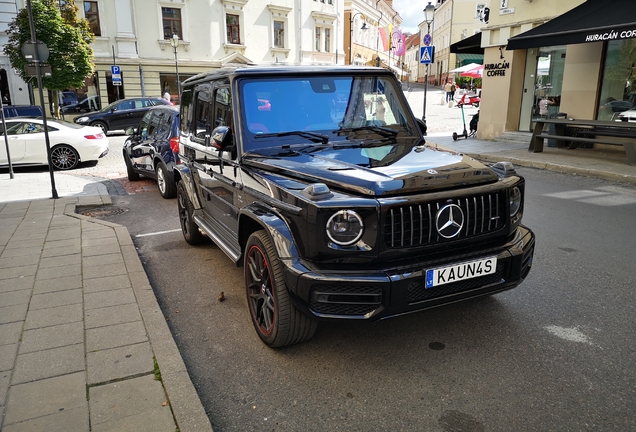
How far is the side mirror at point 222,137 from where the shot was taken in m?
3.86

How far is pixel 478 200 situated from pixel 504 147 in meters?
12.6

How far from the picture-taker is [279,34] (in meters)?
39.2

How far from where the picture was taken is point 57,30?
22594mm

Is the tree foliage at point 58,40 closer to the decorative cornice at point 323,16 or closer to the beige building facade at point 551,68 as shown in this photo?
the beige building facade at point 551,68

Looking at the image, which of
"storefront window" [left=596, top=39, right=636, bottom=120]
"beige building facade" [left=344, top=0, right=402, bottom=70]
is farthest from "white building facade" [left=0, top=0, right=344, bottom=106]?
"storefront window" [left=596, top=39, right=636, bottom=120]

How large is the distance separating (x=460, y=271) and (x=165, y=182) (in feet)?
22.9

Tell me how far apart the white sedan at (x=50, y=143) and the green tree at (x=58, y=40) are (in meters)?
11.6

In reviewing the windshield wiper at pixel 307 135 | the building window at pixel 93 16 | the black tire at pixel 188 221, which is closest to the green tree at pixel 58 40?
the building window at pixel 93 16

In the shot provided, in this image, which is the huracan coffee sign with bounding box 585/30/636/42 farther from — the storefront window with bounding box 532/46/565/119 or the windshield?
the windshield

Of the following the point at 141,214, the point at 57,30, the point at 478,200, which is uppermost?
the point at 57,30

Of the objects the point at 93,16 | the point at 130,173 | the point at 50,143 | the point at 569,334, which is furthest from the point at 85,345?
the point at 93,16

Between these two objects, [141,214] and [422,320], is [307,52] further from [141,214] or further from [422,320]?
[422,320]

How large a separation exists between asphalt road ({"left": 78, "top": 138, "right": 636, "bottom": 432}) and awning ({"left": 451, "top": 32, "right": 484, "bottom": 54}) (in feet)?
47.7

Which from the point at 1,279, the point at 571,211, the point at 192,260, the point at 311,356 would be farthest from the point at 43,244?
the point at 571,211
